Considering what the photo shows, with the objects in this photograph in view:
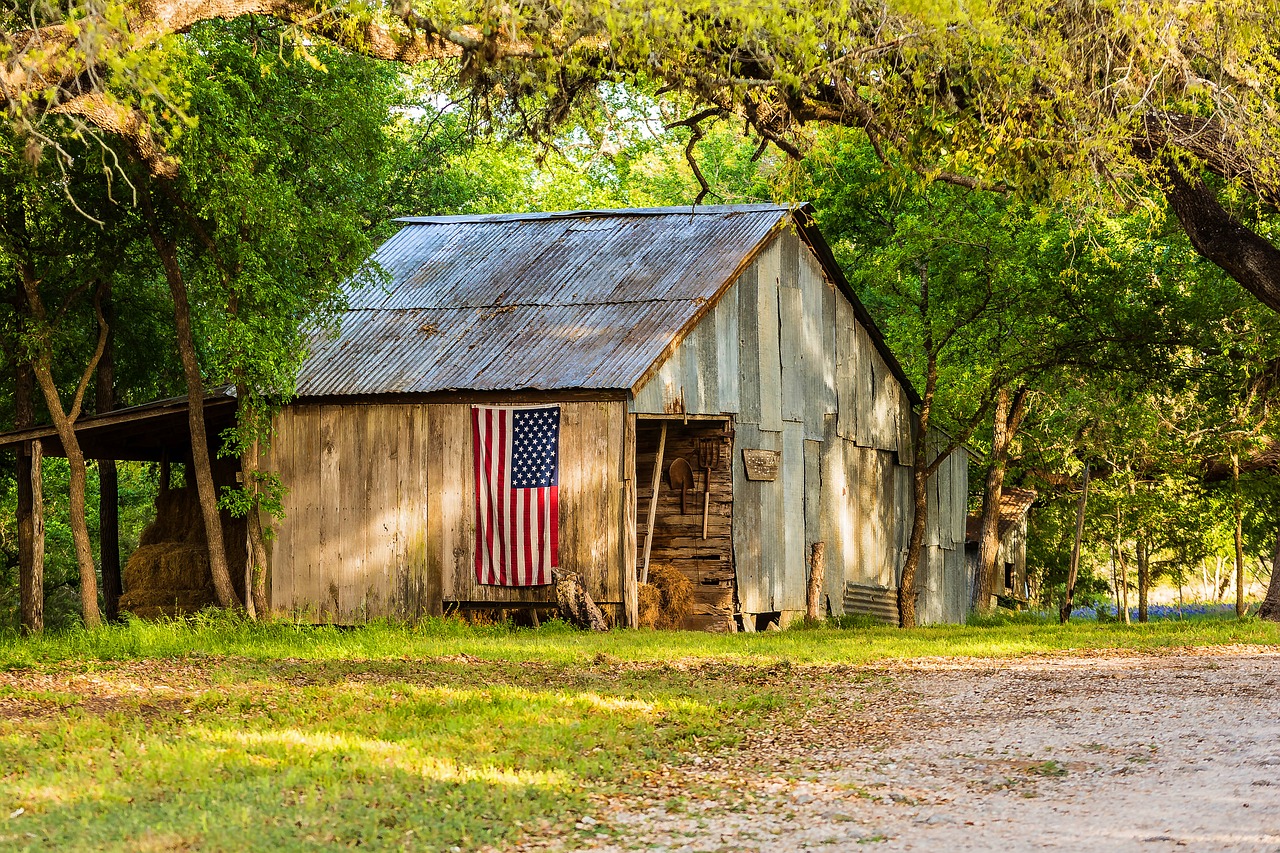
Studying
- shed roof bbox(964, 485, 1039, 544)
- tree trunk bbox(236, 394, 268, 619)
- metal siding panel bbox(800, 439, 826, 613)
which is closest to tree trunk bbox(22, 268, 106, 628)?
tree trunk bbox(236, 394, 268, 619)

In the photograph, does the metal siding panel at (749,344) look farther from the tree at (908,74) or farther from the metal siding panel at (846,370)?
the tree at (908,74)

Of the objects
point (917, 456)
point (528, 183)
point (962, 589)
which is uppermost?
point (528, 183)

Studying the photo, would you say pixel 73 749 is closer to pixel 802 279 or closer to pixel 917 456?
pixel 802 279

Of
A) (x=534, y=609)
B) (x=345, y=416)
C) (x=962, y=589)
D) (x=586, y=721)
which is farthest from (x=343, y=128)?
(x=962, y=589)

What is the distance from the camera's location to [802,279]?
21250mm

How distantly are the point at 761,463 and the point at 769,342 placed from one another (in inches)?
72.4

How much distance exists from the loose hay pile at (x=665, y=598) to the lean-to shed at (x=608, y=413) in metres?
0.41

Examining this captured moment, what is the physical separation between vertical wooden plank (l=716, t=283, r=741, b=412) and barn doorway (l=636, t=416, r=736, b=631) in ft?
1.17

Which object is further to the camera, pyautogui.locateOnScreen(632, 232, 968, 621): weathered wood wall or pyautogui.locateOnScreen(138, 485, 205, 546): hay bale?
pyautogui.locateOnScreen(138, 485, 205, 546): hay bale

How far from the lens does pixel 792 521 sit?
20375 millimetres

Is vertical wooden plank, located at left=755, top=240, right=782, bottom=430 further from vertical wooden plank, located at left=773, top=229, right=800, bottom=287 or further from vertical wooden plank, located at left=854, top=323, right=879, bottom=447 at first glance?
vertical wooden plank, located at left=854, top=323, right=879, bottom=447

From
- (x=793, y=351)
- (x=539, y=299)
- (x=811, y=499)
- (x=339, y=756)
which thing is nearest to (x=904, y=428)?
(x=811, y=499)

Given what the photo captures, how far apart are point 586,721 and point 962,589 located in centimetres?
1956

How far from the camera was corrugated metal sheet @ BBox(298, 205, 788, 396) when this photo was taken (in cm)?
1808
